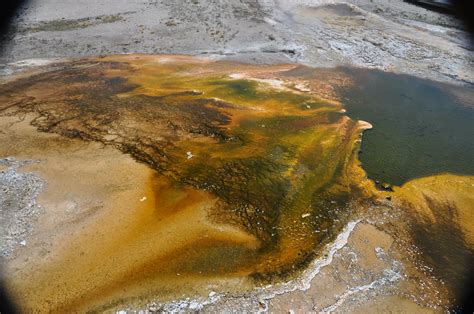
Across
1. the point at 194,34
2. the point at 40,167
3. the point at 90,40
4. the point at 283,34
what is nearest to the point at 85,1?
the point at 90,40

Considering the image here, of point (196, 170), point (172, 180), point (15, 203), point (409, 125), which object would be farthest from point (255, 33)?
point (15, 203)

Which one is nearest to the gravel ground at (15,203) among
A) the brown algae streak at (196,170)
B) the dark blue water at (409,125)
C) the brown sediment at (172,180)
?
the brown sediment at (172,180)

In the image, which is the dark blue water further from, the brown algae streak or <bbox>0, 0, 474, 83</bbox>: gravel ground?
<bbox>0, 0, 474, 83</bbox>: gravel ground

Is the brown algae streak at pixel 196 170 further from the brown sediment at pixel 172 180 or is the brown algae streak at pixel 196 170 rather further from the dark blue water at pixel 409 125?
the dark blue water at pixel 409 125

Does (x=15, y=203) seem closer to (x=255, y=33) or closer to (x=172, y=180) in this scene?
(x=172, y=180)

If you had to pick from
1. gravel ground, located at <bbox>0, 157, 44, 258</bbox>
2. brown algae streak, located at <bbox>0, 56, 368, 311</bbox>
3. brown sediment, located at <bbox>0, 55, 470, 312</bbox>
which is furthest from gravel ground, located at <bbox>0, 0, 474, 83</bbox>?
gravel ground, located at <bbox>0, 157, 44, 258</bbox>

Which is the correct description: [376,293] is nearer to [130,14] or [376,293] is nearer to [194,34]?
[194,34]
